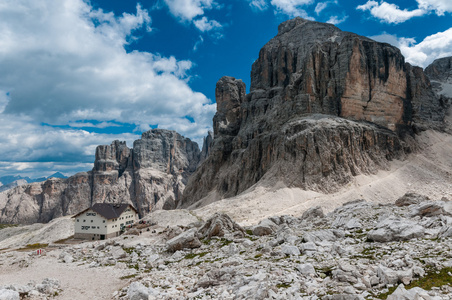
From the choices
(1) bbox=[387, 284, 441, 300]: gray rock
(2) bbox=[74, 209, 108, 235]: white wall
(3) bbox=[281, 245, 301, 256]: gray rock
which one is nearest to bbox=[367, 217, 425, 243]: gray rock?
(3) bbox=[281, 245, 301, 256]: gray rock

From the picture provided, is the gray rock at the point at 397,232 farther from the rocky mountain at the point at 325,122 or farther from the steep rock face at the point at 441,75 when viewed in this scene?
the steep rock face at the point at 441,75

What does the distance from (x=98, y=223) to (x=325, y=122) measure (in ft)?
186

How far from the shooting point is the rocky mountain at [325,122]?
2778 inches

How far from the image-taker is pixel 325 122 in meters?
74.3

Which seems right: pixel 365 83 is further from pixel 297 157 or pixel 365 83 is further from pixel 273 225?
pixel 273 225

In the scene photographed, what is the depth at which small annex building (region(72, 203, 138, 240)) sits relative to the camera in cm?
4528

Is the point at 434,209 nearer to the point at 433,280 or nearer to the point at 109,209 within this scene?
the point at 433,280

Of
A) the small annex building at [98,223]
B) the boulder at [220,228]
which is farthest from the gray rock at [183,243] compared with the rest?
the small annex building at [98,223]

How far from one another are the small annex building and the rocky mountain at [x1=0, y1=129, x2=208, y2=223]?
107954mm

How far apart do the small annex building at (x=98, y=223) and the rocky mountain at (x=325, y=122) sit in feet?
117

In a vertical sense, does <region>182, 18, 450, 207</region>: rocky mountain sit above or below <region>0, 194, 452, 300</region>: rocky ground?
above

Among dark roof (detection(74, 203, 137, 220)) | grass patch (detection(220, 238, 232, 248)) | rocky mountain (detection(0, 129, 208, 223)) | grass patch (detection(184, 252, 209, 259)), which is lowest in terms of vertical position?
grass patch (detection(184, 252, 209, 259))

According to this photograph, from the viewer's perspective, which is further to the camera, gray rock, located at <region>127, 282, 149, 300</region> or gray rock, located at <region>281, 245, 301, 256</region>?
gray rock, located at <region>281, 245, 301, 256</region>

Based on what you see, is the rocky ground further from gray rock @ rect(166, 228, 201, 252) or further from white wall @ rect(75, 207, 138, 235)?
white wall @ rect(75, 207, 138, 235)
